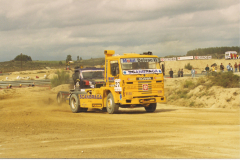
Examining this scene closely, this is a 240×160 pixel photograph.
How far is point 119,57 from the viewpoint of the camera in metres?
15.0

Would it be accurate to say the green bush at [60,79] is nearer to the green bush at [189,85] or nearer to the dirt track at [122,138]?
the green bush at [189,85]

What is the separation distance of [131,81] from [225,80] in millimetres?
13289

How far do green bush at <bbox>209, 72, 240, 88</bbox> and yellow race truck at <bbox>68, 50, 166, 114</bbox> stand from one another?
37.7ft

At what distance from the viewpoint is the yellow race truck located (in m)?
14.8

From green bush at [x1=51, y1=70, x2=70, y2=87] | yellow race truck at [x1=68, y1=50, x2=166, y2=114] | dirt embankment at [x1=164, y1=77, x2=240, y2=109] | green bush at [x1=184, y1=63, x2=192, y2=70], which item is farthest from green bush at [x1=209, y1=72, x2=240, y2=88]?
green bush at [x1=184, y1=63, x2=192, y2=70]

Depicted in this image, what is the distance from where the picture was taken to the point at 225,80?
25.3 metres

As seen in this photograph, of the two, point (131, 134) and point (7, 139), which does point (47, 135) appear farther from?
point (131, 134)

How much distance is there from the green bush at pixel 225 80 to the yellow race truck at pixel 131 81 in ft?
37.7

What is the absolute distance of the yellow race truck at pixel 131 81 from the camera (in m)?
14.8

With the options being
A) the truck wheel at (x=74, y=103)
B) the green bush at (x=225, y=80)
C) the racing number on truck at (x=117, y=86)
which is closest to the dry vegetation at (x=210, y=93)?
the green bush at (x=225, y=80)

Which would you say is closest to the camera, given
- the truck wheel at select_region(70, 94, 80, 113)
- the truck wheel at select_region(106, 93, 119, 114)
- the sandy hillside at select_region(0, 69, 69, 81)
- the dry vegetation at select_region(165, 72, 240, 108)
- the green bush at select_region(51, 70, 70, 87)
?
the truck wheel at select_region(106, 93, 119, 114)

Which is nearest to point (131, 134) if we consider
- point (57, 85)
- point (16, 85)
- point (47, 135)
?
point (47, 135)

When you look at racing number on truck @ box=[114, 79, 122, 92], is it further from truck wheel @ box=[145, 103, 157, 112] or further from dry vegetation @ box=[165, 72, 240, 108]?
dry vegetation @ box=[165, 72, 240, 108]

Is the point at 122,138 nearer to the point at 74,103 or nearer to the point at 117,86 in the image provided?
the point at 117,86
